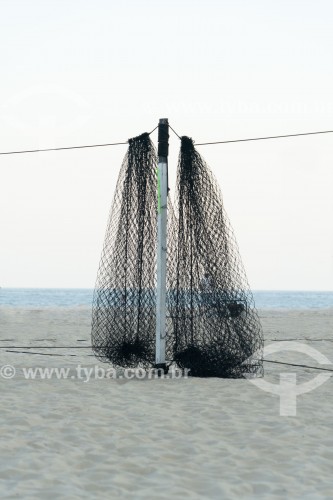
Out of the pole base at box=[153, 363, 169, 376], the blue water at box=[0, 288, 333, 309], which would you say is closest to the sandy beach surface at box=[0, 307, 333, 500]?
the pole base at box=[153, 363, 169, 376]

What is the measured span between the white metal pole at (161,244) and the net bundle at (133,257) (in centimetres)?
27

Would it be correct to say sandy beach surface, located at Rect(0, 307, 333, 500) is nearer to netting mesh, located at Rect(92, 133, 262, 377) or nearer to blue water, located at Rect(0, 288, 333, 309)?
netting mesh, located at Rect(92, 133, 262, 377)

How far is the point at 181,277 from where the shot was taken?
353 inches

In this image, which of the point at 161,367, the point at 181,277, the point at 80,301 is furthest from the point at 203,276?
the point at 80,301

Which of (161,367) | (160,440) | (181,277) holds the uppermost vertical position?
(181,277)

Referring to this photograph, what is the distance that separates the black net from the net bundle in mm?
482

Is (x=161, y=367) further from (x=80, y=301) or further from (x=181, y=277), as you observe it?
(x=80, y=301)

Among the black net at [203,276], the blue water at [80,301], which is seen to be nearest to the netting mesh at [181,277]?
the black net at [203,276]

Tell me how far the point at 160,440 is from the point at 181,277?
142 inches

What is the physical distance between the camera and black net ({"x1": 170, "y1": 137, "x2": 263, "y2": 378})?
348 inches

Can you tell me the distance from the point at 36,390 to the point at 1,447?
8.82ft

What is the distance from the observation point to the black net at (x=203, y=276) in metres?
8.85

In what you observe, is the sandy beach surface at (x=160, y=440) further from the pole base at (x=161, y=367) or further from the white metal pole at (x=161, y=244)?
the white metal pole at (x=161, y=244)

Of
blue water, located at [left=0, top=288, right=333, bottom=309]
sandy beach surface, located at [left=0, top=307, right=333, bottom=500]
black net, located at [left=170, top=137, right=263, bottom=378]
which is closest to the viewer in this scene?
sandy beach surface, located at [left=0, top=307, right=333, bottom=500]
